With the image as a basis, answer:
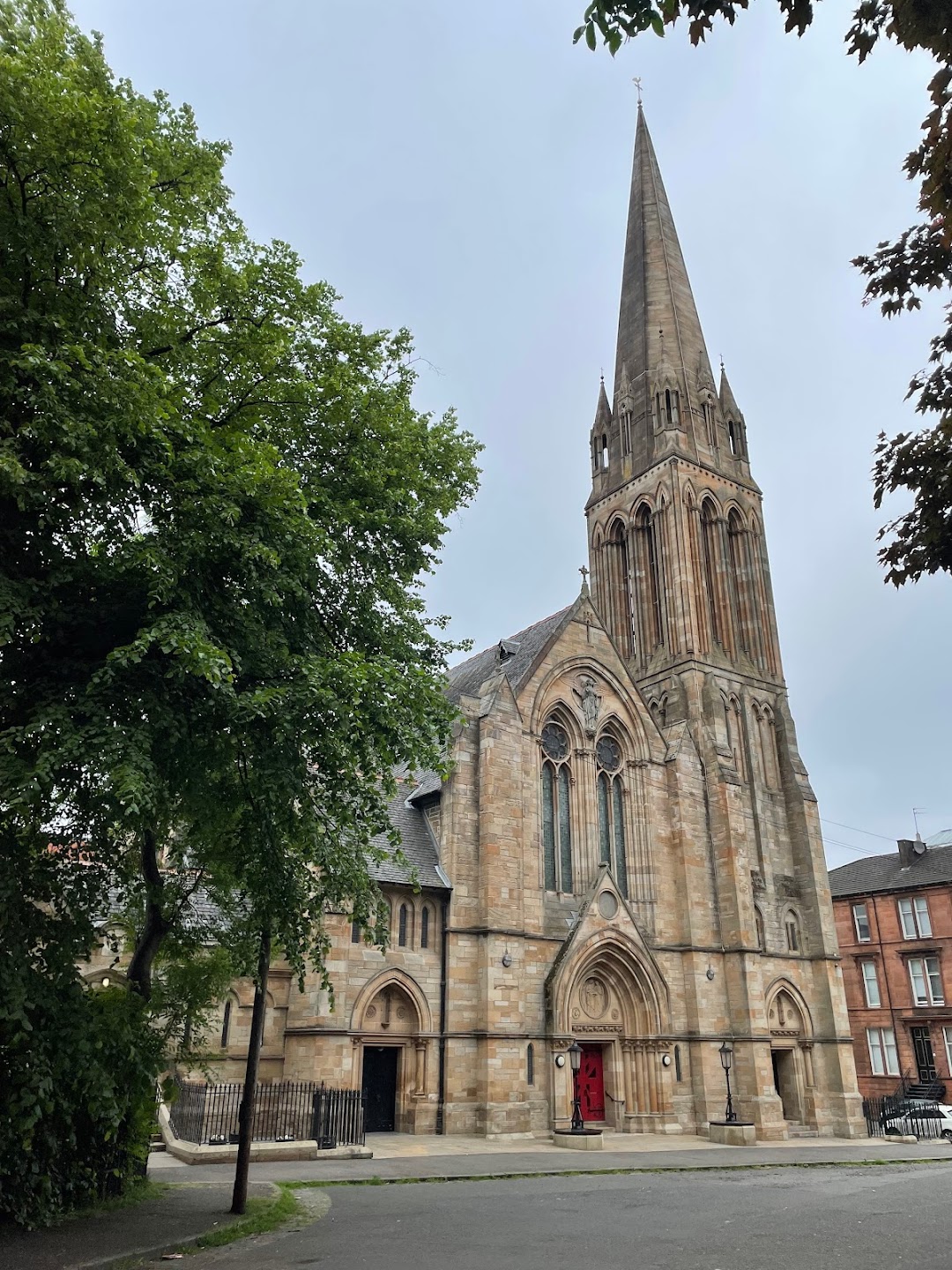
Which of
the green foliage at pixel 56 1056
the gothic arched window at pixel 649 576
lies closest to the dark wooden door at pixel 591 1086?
the gothic arched window at pixel 649 576

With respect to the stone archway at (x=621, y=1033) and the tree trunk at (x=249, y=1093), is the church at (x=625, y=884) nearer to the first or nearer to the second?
the stone archway at (x=621, y=1033)

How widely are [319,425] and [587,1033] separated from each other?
21604 mm

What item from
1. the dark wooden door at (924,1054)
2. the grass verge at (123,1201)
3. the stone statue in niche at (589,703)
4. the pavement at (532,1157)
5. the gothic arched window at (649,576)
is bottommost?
the pavement at (532,1157)

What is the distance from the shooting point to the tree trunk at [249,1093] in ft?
38.9

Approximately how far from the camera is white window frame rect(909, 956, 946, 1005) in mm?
42375

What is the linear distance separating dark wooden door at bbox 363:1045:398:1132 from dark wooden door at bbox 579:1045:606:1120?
643 cm

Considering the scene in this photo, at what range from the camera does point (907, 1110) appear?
34438 millimetres

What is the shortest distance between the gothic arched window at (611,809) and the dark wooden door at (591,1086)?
5.10 meters

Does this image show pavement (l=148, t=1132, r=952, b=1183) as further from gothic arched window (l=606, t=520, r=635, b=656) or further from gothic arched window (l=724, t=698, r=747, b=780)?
gothic arched window (l=606, t=520, r=635, b=656)

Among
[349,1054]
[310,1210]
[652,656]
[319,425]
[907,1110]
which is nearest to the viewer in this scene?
[310,1210]

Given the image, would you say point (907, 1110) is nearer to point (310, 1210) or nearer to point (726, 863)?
point (726, 863)

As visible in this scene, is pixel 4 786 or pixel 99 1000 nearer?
pixel 4 786

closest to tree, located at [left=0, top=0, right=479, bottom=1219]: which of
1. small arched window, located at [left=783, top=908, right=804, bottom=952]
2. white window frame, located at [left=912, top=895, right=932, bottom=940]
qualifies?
small arched window, located at [left=783, top=908, right=804, bottom=952]

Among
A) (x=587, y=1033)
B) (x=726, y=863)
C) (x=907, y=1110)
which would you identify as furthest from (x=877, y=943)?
(x=587, y=1033)
